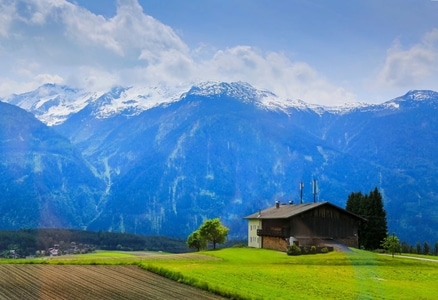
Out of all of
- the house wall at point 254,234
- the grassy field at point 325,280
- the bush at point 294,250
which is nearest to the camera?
the grassy field at point 325,280

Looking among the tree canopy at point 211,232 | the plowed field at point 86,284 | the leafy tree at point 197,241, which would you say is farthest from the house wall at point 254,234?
the plowed field at point 86,284

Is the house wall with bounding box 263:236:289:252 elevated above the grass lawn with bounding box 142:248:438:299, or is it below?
above

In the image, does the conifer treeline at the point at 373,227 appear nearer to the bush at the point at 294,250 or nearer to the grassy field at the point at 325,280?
the bush at the point at 294,250

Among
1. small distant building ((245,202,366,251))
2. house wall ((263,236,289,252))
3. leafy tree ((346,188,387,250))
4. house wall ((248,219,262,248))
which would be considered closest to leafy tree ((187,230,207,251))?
house wall ((248,219,262,248))

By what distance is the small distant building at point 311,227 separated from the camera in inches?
3728

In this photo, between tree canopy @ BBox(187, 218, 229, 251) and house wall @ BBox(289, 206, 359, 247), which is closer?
house wall @ BBox(289, 206, 359, 247)

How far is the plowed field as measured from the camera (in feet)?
116

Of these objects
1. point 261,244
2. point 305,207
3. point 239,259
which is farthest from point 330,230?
point 239,259

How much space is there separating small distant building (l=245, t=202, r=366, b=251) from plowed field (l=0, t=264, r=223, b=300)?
44.7 meters

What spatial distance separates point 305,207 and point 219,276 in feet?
179

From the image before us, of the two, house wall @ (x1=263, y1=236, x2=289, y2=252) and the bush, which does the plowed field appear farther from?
house wall @ (x1=263, y1=236, x2=289, y2=252)

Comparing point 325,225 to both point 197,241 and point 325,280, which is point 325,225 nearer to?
point 197,241

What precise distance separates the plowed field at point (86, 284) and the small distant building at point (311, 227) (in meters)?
44.7

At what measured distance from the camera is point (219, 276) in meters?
47.7
